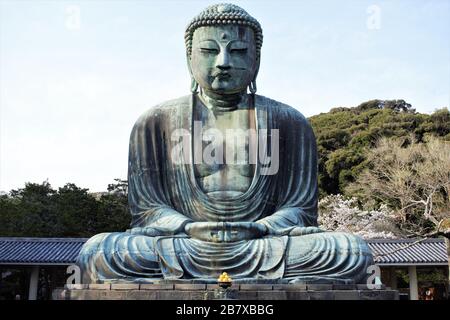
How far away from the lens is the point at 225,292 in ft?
20.8

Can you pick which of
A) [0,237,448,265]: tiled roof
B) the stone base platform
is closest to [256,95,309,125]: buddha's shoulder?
the stone base platform

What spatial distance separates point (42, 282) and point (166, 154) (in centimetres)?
1615

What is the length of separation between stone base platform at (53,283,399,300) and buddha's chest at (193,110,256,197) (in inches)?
71.0

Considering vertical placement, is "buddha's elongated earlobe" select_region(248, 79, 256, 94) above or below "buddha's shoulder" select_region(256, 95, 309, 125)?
above

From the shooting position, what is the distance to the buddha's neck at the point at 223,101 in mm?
8773

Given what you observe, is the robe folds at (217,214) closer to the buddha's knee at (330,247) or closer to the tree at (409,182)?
the buddha's knee at (330,247)

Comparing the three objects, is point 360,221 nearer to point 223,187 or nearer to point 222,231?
point 223,187

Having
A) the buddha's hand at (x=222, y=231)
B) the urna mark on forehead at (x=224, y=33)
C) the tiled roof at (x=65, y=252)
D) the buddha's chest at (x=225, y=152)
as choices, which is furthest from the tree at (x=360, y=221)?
the buddha's hand at (x=222, y=231)

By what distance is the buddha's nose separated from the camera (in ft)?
27.5

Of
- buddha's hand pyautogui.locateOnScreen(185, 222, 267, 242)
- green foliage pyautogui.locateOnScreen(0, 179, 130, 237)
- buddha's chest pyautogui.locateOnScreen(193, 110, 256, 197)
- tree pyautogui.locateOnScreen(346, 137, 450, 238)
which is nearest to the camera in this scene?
buddha's hand pyautogui.locateOnScreen(185, 222, 267, 242)

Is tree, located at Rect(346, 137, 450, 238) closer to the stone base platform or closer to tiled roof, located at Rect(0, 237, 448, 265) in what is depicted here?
tiled roof, located at Rect(0, 237, 448, 265)

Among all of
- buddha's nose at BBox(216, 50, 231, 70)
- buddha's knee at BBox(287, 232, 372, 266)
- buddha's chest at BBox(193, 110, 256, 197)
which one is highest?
buddha's nose at BBox(216, 50, 231, 70)

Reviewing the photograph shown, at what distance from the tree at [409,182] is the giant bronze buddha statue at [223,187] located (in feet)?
59.3

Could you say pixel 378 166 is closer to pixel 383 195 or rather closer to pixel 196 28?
pixel 383 195
